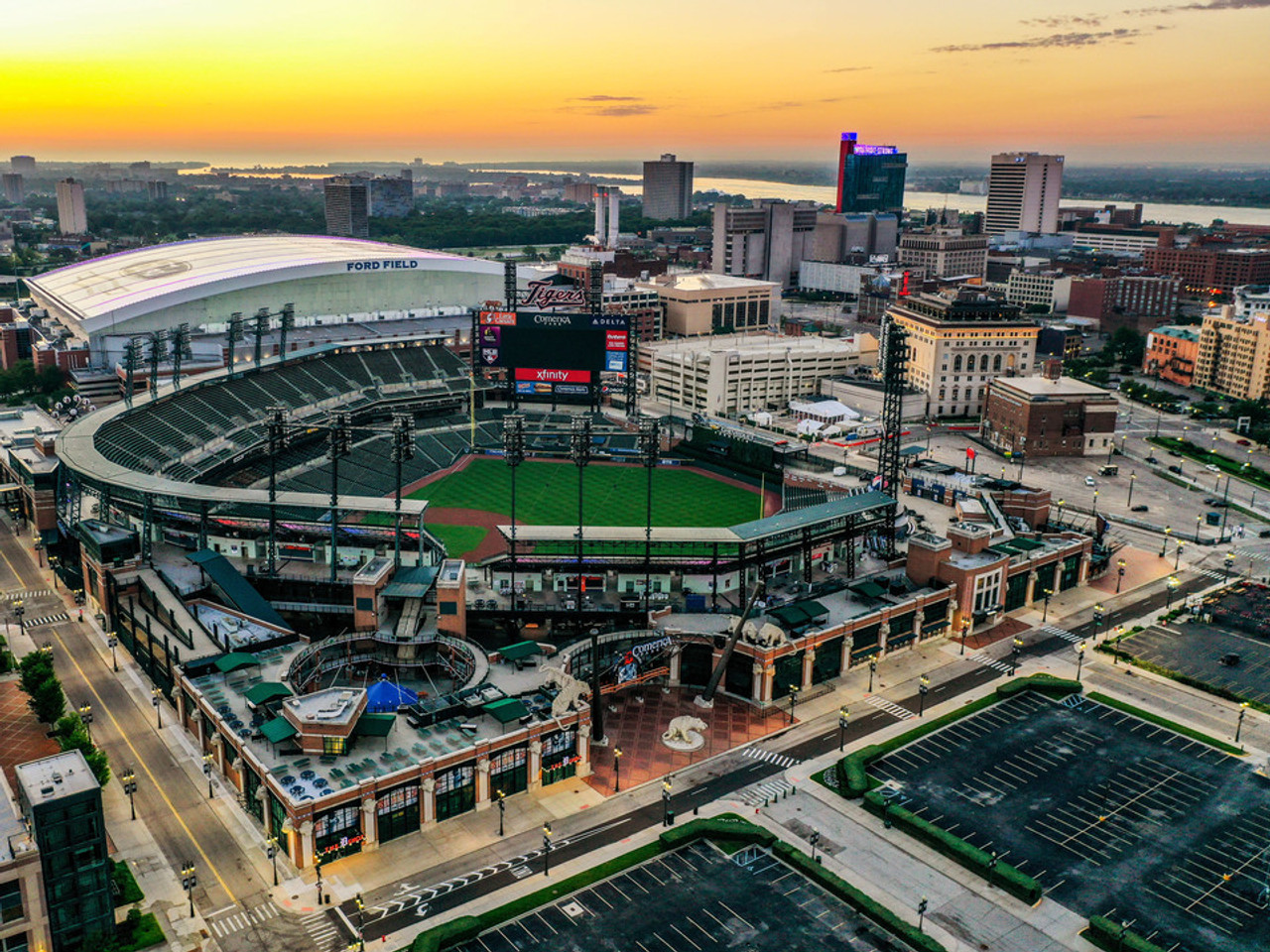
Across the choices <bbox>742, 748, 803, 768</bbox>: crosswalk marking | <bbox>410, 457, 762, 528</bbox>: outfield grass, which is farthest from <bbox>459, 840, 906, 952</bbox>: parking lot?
<bbox>410, 457, 762, 528</bbox>: outfield grass

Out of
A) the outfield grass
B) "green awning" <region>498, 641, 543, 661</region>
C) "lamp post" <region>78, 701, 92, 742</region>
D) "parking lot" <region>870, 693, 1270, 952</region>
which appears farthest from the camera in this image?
the outfield grass

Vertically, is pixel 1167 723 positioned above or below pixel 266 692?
below

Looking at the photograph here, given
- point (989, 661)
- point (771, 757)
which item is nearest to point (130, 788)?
point (771, 757)

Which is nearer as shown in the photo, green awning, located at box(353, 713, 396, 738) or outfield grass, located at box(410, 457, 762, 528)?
green awning, located at box(353, 713, 396, 738)

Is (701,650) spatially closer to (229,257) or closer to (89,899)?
(89,899)

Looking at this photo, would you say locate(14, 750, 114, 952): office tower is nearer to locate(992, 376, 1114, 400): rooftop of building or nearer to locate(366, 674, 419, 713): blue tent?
locate(366, 674, 419, 713): blue tent

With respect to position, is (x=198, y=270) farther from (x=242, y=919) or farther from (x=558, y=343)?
(x=242, y=919)
